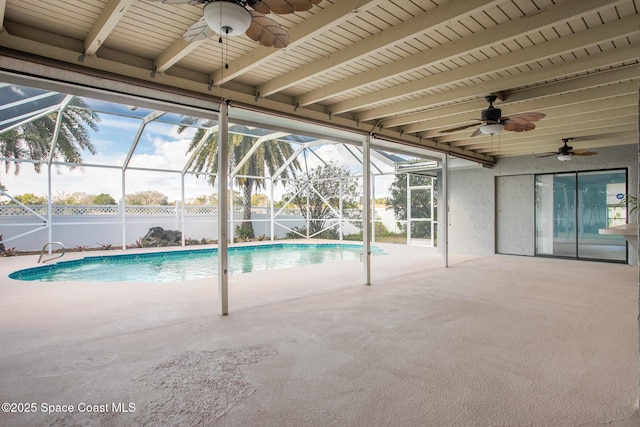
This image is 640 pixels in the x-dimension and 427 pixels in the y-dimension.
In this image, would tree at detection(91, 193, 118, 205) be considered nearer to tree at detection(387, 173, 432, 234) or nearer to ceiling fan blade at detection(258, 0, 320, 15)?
tree at detection(387, 173, 432, 234)

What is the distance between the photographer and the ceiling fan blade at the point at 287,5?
82.7 inches

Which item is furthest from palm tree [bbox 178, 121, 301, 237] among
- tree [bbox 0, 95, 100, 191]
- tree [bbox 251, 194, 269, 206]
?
tree [bbox 0, 95, 100, 191]

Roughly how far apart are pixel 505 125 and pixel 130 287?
5766 millimetres

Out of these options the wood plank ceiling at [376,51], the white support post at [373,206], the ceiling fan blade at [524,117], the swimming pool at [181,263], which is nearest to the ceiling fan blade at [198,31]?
the wood plank ceiling at [376,51]

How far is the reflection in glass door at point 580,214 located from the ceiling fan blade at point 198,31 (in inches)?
360

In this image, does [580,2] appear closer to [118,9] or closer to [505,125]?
[505,125]

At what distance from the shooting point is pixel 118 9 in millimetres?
2572

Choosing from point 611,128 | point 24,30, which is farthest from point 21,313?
point 611,128

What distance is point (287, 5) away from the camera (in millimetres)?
2133

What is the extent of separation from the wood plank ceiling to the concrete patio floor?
2.46 meters

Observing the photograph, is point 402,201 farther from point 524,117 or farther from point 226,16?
point 226,16

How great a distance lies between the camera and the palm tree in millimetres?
11930

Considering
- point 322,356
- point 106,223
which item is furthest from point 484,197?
point 106,223

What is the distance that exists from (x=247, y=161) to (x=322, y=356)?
33.8 ft
